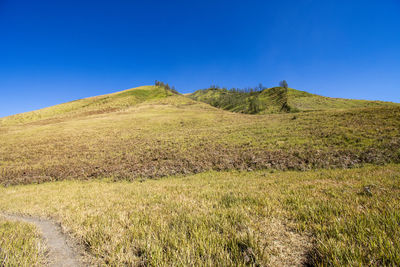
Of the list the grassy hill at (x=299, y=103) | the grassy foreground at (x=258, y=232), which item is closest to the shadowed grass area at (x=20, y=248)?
the grassy foreground at (x=258, y=232)

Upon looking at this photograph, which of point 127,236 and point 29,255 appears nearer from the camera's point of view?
point 29,255

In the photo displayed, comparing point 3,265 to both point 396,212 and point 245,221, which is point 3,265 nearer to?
point 245,221

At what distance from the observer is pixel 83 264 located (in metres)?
2.77

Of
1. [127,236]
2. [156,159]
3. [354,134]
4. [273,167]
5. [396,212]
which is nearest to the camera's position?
[396,212]

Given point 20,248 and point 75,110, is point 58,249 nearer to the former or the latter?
point 20,248

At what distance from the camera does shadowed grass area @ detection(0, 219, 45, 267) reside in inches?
105

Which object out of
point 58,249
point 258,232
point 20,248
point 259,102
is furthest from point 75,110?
point 259,102

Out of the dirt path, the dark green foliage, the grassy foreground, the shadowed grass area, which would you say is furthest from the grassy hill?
the shadowed grass area

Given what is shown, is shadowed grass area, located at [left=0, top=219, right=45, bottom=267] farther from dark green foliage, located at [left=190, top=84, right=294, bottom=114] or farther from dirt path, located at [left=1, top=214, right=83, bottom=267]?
dark green foliage, located at [left=190, top=84, right=294, bottom=114]

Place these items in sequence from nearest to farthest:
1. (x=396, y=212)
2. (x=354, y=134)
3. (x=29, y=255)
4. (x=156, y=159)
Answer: (x=29, y=255), (x=396, y=212), (x=354, y=134), (x=156, y=159)

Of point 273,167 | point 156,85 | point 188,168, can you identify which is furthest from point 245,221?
point 156,85

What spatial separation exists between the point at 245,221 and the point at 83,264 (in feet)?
10.6

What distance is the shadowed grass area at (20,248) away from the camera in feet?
8.72

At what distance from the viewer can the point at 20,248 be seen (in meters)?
3.10
